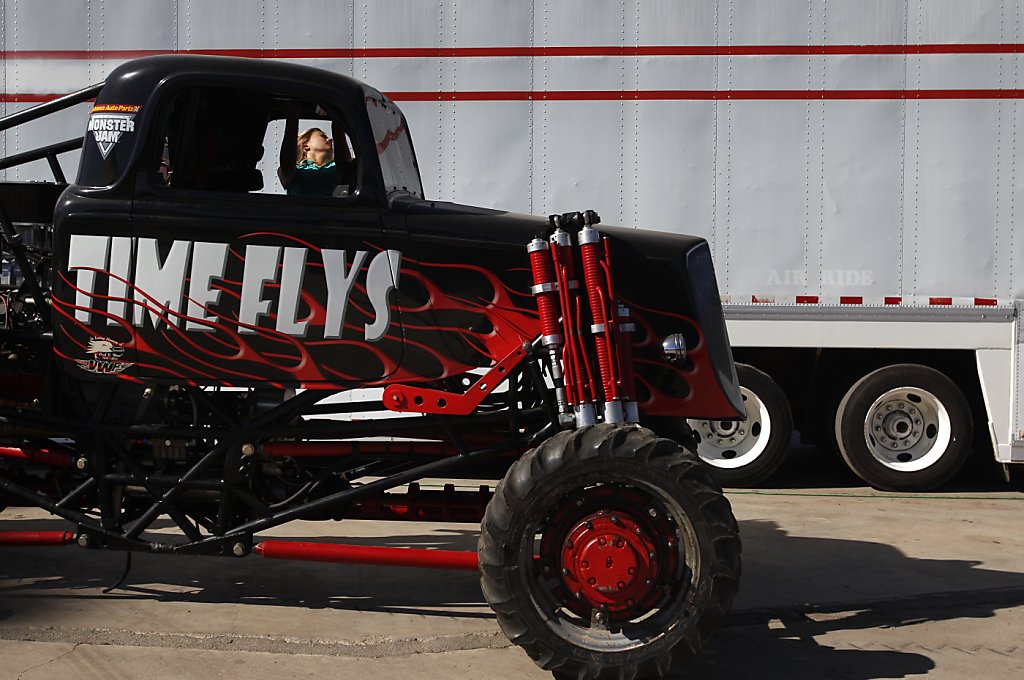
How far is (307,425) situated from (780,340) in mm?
5011

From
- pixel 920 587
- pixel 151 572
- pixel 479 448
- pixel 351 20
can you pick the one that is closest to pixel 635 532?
pixel 479 448

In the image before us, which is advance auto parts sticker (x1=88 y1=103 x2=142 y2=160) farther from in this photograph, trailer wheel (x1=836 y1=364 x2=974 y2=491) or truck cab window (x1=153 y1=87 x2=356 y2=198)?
trailer wheel (x1=836 y1=364 x2=974 y2=491)

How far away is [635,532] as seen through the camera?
468 cm

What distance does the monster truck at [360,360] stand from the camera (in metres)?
4.67

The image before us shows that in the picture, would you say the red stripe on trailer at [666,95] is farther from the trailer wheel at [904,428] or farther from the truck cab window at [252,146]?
the truck cab window at [252,146]

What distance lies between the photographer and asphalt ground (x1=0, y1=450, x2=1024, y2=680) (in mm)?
4965

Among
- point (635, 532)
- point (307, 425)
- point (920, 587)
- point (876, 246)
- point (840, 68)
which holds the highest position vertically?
point (840, 68)

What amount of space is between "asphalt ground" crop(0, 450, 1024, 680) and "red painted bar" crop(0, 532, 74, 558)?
36 cm

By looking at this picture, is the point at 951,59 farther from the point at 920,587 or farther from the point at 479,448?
the point at 479,448

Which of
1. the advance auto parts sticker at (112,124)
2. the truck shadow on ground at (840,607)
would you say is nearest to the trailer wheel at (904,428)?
the truck shadow on ground at (840,607)

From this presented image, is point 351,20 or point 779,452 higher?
point 351,20

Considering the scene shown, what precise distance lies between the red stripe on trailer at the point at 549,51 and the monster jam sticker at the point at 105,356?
490 cm

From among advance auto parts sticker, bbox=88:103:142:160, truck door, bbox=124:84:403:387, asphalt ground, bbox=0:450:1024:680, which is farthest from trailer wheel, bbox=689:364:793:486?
advance auto parts sticker, bbox=88:103:142:160

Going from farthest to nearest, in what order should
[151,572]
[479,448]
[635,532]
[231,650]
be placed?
[151,572], [479,448], [231,650], [635,532]
